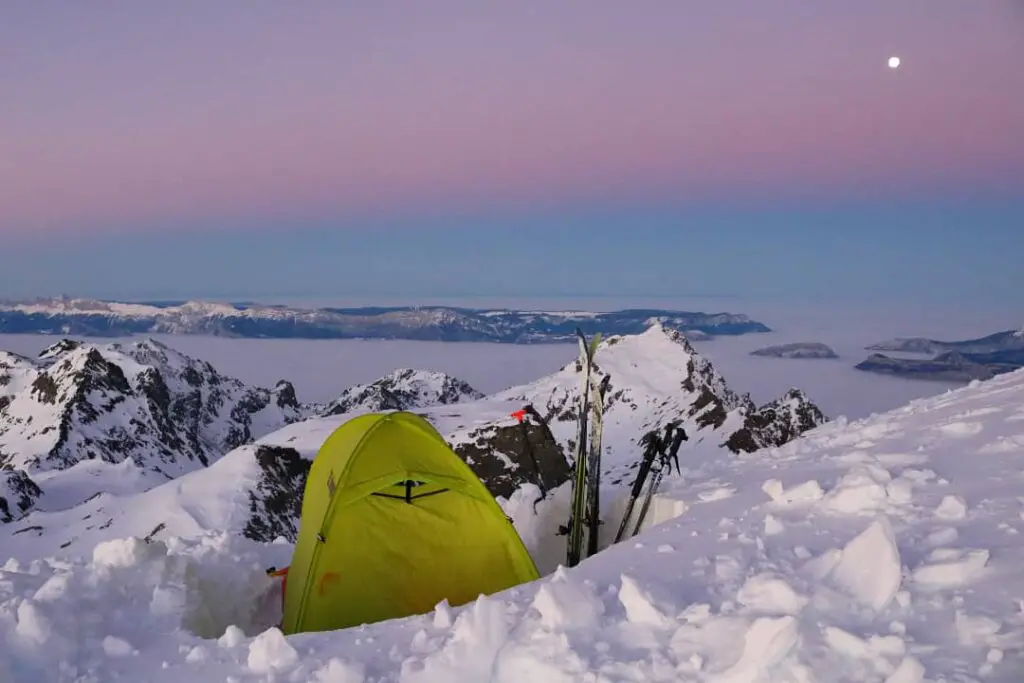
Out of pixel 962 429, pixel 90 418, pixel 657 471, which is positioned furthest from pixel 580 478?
pixel 90 418

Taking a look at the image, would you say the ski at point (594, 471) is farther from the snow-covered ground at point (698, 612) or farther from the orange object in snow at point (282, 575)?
the orange object in snow at point (282, 575)

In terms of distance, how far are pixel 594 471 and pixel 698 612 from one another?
5.16m

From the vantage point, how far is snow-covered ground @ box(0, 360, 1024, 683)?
130 inches

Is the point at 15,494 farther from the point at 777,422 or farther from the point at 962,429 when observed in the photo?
the point at 962,429

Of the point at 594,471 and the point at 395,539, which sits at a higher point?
the point at 594,471

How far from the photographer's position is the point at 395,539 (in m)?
7.34

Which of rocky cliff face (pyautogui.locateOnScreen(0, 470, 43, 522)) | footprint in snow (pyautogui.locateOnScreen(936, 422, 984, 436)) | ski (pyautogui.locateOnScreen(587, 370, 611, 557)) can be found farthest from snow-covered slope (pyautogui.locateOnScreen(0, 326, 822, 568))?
footprint in snow (pyautogui.locateOnScreen(936, 422, 984, 436))

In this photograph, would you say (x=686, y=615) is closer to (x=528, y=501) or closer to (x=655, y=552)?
(x=655, y=552)

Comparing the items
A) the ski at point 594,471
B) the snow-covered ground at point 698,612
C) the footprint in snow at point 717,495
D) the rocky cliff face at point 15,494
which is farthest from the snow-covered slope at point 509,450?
the snow-covered ground at point 698,612


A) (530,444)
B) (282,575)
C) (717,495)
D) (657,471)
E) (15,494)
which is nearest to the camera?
(717,495)

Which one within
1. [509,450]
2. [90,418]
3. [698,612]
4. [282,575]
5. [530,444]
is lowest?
[90,418]

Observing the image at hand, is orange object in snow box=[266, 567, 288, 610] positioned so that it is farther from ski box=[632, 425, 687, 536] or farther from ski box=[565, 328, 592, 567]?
ski box=[632, 425, 687, 536]

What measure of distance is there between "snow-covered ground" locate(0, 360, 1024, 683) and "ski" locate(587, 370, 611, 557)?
2.77 meters

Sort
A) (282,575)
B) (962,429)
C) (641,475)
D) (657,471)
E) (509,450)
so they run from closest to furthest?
(962,429) → (282,575) → (641,475) → (657,471) → (509,450)
